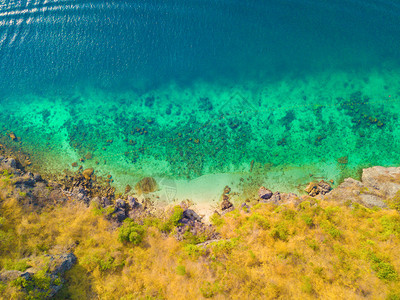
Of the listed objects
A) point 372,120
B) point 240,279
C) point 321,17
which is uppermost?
point 321,17

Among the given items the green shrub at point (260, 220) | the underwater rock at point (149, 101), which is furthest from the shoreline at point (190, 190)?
the underwater rock at point (149, 101)

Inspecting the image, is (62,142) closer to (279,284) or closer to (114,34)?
(114,34)

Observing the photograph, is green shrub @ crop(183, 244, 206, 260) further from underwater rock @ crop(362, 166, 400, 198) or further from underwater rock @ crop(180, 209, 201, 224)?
underwater rock @ crop(362, 166, 400, 198)

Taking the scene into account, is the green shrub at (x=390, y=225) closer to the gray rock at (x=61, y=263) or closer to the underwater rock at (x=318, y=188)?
the underwater rock at (x=318, y=188)

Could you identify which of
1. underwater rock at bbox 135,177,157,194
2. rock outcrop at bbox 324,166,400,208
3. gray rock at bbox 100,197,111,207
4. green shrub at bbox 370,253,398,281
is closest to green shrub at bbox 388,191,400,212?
Result: rock outcrop at bbox 324,166,400,208

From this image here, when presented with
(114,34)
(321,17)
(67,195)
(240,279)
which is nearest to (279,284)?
(240,279)
